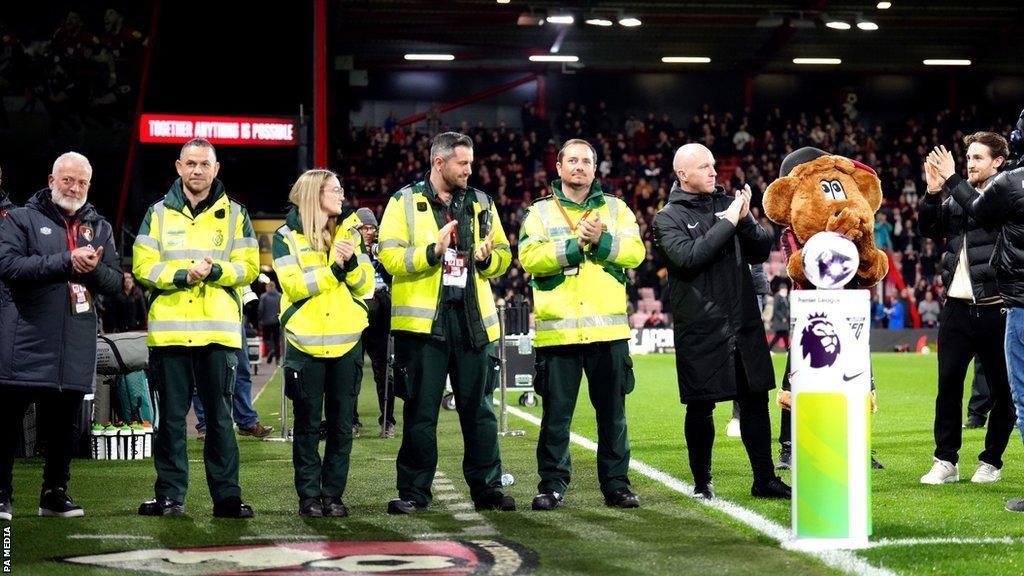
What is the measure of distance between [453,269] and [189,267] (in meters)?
1.44

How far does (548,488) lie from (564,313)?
979 millimetres

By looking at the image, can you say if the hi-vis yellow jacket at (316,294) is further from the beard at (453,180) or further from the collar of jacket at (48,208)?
the collar of jacket at (48,208)

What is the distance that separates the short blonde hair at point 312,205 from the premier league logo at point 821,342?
2891mm

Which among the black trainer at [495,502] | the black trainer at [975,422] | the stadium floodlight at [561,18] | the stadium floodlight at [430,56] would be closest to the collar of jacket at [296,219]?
the black trainer at [495,502]

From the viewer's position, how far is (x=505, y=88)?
139 ft

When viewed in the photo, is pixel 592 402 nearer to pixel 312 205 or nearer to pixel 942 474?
pixel 312 205

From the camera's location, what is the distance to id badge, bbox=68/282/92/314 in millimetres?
7324

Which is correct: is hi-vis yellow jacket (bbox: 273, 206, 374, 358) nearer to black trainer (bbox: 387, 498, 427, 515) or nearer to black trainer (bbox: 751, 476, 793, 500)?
black trainer (bbox: 387, 498, 427, 515)

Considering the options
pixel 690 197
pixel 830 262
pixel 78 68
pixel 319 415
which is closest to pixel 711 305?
pixel 690 197

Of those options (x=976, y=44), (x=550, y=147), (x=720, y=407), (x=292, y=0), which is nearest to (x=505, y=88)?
(x=550, y=147)

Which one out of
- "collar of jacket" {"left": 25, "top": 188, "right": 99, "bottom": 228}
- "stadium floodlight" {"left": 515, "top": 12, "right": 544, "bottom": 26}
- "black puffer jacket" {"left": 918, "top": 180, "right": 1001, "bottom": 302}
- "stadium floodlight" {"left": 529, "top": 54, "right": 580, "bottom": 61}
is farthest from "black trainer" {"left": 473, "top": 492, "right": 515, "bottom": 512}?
"stadium floodlight" {"left": 529, "top": 54, "right": 580, "bottom": 61}

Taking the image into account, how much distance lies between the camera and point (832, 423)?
5727 millimetres

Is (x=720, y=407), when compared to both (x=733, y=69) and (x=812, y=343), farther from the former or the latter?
(x=733, y=69)

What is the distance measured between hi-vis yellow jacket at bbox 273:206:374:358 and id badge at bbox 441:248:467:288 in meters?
0.50
